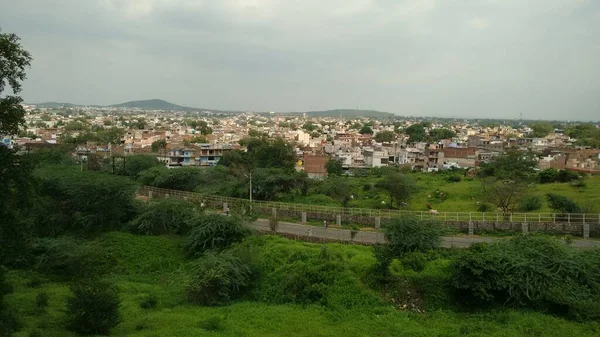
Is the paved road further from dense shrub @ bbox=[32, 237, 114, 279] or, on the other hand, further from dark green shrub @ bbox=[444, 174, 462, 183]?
dark green shrub @ bbox=[444, 174, 462, 183]

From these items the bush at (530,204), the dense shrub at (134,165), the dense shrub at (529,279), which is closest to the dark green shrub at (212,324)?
the dense shrub at (529,279)

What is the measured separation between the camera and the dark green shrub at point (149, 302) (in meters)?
18.3

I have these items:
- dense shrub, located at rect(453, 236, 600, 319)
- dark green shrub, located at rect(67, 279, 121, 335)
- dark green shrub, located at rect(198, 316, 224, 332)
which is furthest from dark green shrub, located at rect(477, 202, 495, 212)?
dark green shrub, located at rect(67, 279, 121, 335)

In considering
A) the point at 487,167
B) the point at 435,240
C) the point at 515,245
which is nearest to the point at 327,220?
the point at 435,240

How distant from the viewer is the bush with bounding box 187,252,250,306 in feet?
61.3

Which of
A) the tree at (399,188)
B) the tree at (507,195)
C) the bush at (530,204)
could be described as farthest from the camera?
the tree at (399,188)

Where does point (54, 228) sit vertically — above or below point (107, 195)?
below

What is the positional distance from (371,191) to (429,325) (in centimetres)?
2645

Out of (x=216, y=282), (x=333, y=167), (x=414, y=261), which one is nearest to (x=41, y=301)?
(x=216, y=282)

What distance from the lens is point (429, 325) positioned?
1623cm

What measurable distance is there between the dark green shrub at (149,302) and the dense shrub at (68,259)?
15.8 feet

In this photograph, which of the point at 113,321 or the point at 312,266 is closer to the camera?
the point at 113,321

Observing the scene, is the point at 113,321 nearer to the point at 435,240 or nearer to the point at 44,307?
the point at 44,307

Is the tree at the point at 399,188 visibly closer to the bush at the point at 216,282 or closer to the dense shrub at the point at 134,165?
the bush at the point at 216,282
